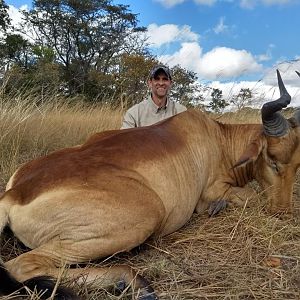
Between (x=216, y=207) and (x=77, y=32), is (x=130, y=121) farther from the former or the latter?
(x=77, y=32)

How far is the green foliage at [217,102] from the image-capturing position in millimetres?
9148

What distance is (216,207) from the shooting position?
159 inches

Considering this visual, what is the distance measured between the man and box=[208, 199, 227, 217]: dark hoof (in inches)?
86.1

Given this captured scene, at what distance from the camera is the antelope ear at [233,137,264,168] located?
387 cm

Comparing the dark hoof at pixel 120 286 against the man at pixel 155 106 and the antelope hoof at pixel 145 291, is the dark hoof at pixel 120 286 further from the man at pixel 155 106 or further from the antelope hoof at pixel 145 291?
the man at pixel 155 106

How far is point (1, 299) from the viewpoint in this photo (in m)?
2.35

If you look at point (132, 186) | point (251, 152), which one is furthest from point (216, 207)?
point (132, 186)

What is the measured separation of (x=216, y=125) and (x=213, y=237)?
122cm

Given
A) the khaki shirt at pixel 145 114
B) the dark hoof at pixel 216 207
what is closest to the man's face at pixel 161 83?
the khaki shirt at pixel 145 114

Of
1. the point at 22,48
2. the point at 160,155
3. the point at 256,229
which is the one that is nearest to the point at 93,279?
the point at 160,155

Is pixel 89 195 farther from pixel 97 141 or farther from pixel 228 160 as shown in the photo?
pixel 228 160

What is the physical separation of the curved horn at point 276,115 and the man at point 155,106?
2.09m

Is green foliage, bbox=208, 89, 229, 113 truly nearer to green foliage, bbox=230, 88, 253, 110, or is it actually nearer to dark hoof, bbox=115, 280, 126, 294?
green foliage, bbox=230, 88, 253, 110

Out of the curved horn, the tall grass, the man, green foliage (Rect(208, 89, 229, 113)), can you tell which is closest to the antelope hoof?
the curved horn
